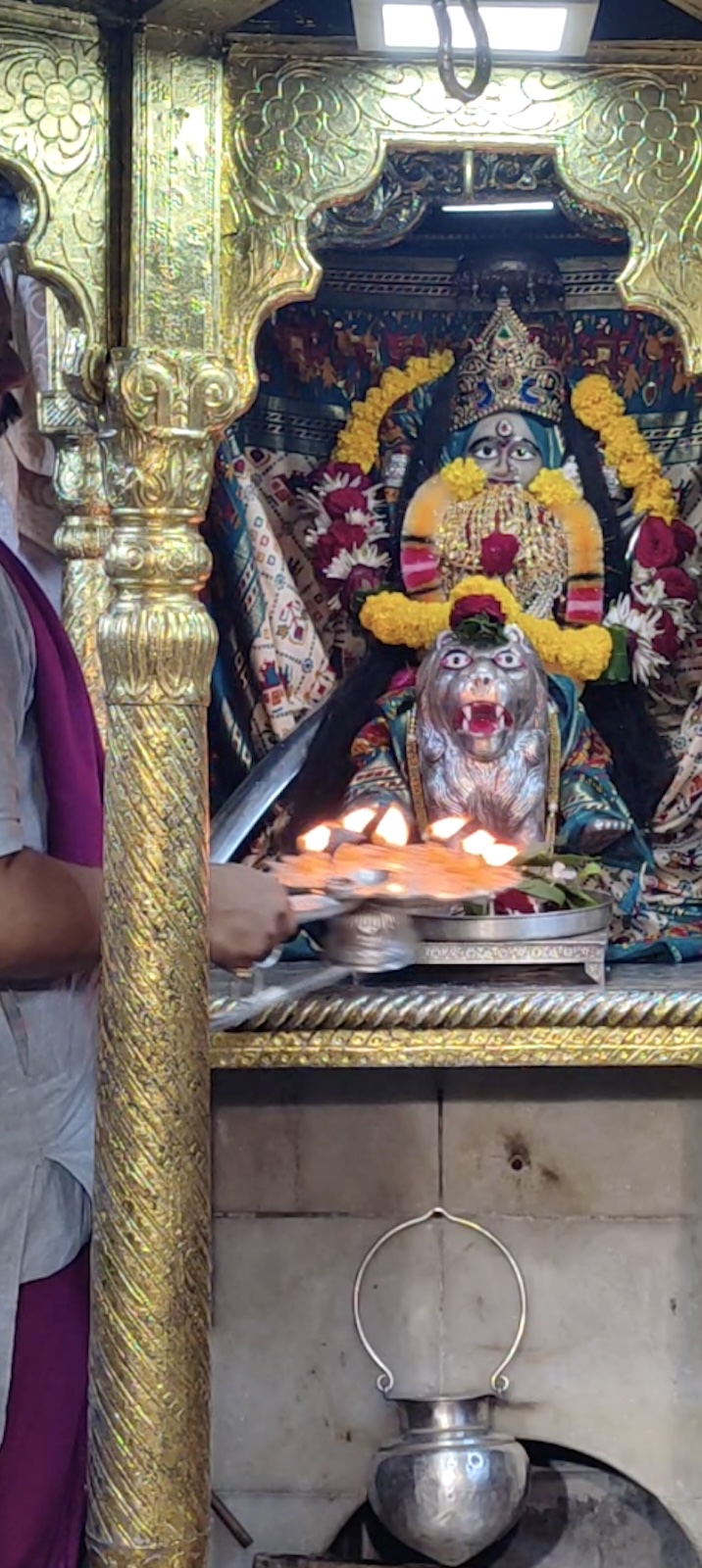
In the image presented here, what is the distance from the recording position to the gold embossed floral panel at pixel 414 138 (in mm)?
2881

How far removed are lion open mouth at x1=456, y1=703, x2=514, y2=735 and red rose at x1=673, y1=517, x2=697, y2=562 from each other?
69 cm

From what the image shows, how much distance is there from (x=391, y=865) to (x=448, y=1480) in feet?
4.84

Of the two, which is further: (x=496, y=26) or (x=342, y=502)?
(x=342, y=502)

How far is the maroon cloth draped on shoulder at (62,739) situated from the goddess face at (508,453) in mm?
2137

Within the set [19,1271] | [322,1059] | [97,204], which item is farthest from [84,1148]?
[97,204]

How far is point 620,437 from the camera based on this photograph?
4898 mm

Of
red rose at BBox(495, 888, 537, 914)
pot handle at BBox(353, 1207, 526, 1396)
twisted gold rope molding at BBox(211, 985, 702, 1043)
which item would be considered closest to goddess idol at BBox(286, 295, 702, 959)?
red rose at BBox(495, 888, 537, 914)

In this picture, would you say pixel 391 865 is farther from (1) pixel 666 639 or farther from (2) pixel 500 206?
(2) pixel 500 206

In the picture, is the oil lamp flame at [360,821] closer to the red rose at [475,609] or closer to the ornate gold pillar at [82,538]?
the ornate gold pillar at [82,538]

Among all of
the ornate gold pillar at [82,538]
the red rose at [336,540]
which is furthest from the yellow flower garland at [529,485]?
the ornate gold pillar at [82,538]

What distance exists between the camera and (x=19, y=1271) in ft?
9.30

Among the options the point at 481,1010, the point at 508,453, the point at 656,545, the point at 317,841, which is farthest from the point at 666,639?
the point at 317,841

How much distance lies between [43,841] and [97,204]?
0.92m

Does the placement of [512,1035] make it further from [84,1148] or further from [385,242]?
[385,242]
